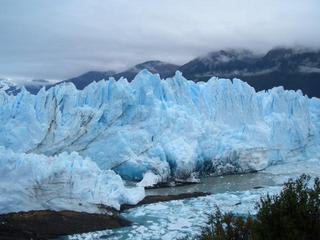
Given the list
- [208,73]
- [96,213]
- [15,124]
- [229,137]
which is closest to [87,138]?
[15,124]

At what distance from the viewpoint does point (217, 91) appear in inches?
1528

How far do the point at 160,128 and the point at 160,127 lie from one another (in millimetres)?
70

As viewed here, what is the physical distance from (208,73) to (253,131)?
39.2m

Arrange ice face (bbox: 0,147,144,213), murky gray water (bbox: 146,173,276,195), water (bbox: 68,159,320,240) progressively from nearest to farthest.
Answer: water (bbox: 68,159,320,240)
ice face (bbox: 0,147,144,213)
murky gray water (bbox: 146,173,276,195)

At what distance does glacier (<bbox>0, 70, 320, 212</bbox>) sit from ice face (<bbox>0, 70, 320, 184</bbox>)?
6 cm

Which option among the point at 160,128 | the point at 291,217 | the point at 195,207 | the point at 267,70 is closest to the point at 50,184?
the point at 195,207

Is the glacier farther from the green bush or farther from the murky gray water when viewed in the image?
the green bush

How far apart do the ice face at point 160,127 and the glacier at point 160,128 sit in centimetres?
6

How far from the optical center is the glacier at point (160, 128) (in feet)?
106

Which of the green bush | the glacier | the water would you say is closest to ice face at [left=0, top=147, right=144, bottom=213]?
the water

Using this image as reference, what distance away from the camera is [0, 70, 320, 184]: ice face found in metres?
32.4

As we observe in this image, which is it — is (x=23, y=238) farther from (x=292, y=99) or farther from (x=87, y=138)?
(x=292, y=99)

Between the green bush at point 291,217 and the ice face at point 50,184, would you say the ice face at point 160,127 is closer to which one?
the ice face at point 50,184

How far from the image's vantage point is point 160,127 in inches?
1334
